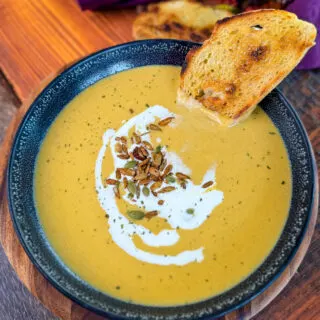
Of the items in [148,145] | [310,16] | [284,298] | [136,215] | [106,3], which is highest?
[310,16]

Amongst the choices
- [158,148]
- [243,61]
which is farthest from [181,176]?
[243,61]

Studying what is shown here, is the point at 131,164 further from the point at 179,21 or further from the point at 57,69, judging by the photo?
the point at 179,21

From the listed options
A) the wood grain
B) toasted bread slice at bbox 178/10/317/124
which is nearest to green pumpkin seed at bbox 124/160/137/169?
toasted bread slice at bbox 178/10/317/124

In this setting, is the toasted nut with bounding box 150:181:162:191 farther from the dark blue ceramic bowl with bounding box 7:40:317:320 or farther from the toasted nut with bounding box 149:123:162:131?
the dark blue ceramic bowl with bounding box 7:40:317:320

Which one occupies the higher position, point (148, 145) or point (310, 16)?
point (310, 16)

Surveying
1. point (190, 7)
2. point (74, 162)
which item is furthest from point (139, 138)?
point (190, 7)

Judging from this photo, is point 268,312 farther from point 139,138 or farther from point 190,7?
point 190,7
